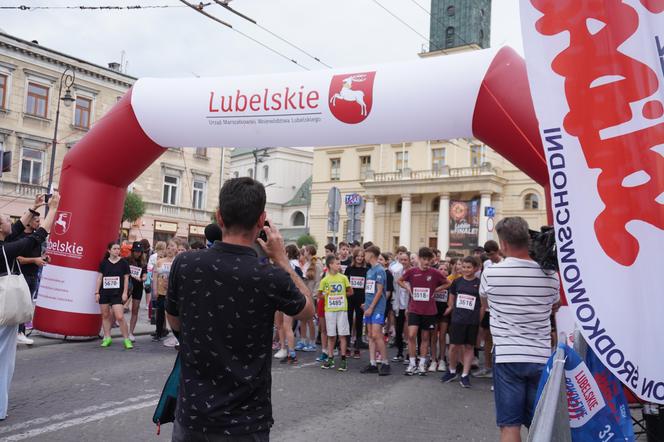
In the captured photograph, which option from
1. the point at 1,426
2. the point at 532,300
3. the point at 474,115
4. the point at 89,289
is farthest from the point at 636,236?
the point at 89,289

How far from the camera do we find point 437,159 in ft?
158

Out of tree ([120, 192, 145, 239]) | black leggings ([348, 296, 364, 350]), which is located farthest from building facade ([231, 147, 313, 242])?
black leggings ([348, 296, 364, 350])

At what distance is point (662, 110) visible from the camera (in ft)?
8.96

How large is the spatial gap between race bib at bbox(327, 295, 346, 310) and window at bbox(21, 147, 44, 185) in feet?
86.4

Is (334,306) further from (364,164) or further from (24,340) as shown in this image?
(364,164)

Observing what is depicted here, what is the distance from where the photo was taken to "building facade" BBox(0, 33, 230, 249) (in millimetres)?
29125

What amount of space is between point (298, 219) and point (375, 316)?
2284 inches

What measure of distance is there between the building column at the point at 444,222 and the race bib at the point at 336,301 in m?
37.3

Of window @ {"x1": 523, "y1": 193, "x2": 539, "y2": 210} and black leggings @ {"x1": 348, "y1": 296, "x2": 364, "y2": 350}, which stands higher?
window @ {"x1": 523, "y1": 193, "x2": 539, "y2": 210}

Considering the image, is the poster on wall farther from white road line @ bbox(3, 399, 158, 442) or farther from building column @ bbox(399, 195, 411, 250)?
white road line @ bbox(3, 399, 158, 442)

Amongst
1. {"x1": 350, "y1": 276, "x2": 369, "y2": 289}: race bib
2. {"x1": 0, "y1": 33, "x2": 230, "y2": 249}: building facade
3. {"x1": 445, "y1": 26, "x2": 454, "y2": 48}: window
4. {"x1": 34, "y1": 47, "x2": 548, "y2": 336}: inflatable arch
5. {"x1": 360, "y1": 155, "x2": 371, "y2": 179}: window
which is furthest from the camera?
{"x1": 360, "y1": 155, "x2": 371, "y2": 179}: window

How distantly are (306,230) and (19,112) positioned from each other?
3551 cm

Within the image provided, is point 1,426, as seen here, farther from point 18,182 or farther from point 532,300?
point 18,182

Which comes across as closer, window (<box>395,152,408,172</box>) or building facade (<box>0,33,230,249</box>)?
building facade (<box>0,33,230,249</box>)
